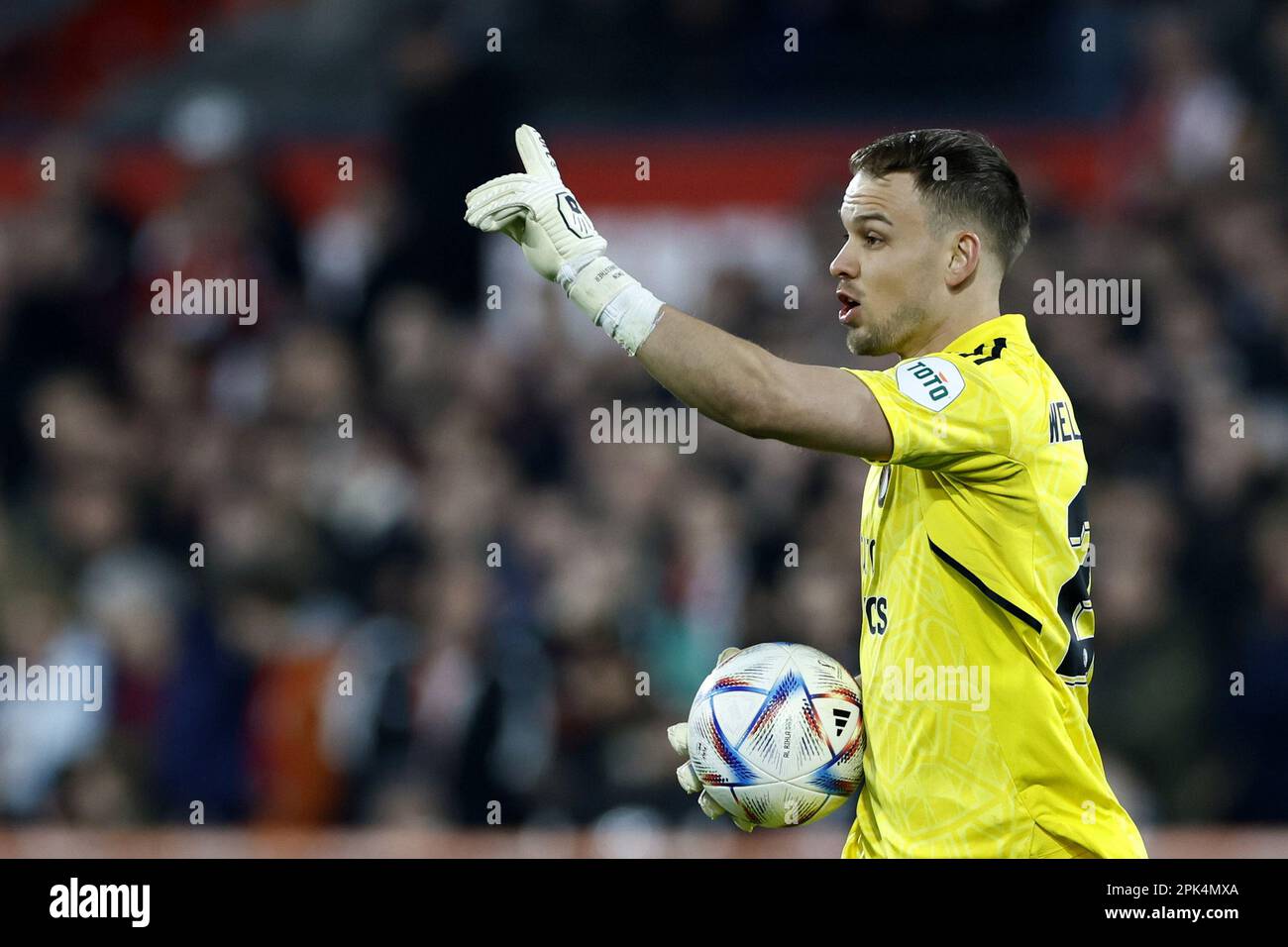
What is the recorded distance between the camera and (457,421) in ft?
26.5

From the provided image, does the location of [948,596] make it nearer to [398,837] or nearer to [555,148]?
[398,837]

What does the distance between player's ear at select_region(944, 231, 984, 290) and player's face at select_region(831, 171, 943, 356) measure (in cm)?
3

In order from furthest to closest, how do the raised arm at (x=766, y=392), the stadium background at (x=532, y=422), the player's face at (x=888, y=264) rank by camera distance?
1. the stadium background at (x=532, y=422)
2. the player's face at (x=888, y=264)
3. the raised arm at (x=766, y=392)

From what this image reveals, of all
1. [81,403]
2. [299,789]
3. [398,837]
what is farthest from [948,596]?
[81,403]

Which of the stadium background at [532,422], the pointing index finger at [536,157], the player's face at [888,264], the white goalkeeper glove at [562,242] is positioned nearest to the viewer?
the white goalkeeper glove at [562,242]

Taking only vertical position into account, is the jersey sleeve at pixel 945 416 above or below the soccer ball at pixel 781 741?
above

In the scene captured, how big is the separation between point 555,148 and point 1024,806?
677cm

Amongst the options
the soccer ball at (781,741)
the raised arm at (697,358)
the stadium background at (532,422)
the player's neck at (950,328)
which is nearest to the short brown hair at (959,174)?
the player's neck at (950,328)

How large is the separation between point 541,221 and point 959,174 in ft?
2.95

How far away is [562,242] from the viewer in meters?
3.44

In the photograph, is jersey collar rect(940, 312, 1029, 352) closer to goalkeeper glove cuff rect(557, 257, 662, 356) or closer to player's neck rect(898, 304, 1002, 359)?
player's neck rect(898, 304, 1002, 359)

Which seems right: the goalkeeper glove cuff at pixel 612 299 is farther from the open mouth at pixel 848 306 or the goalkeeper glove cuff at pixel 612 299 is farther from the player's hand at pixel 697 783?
the player's hand at pixel 697 783

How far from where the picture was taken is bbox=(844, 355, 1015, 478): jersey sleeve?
3.30m

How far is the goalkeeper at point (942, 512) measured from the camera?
3.29 meters
